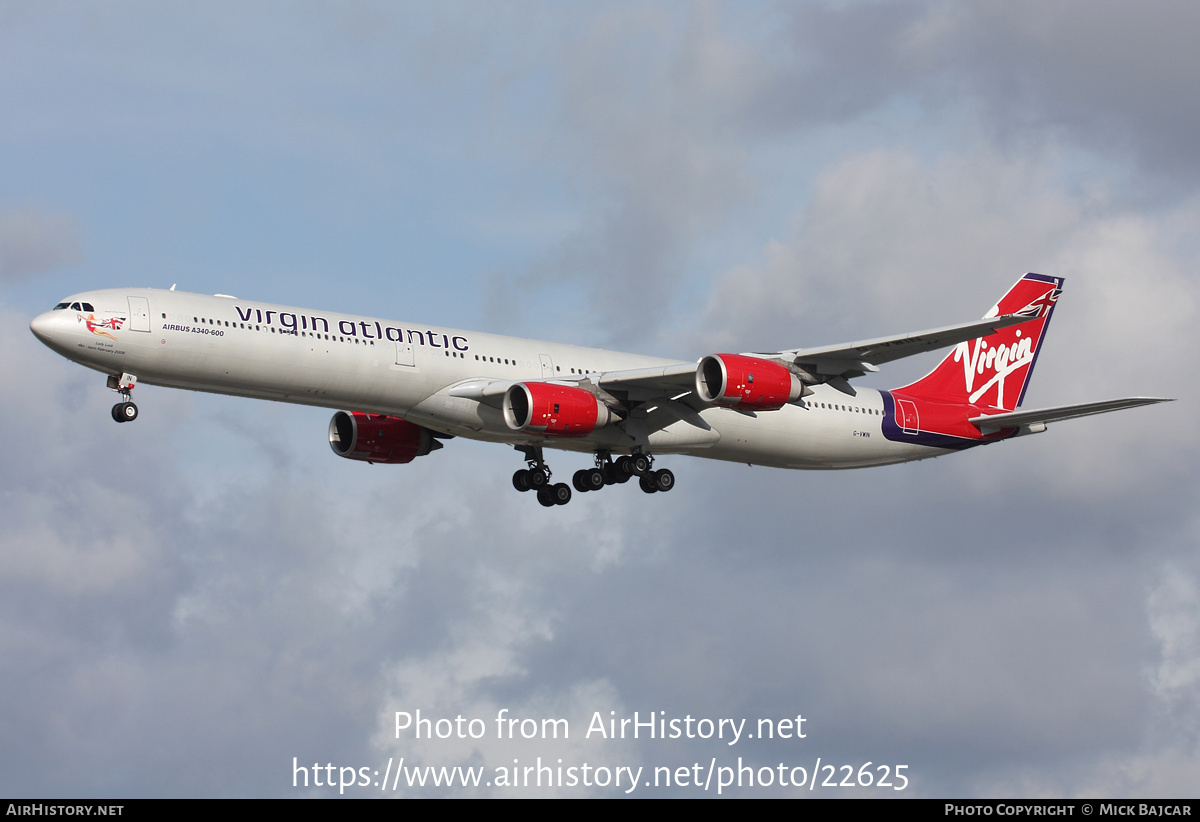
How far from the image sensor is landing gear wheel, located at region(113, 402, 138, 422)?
43844mm

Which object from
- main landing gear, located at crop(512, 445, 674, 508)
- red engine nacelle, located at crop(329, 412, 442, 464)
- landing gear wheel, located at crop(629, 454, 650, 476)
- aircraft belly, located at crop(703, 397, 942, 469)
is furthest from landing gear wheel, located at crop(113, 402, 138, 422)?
aircraft belly, located at crop(703, 397, 942, 469)

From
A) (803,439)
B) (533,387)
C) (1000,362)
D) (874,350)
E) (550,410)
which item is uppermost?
(1000,362)

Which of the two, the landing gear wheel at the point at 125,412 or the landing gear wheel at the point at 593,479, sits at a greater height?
the landing gear wheel at the point at 593,479

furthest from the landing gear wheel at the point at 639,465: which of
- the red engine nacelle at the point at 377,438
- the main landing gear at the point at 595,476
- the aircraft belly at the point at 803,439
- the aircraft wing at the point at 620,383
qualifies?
the red engine nacelle at the point at 377,438

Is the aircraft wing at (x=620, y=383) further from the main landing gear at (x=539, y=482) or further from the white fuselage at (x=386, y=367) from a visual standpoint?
the main landing gear at (x=539, y=482)

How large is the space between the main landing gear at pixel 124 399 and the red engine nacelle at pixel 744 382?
56.9 ft

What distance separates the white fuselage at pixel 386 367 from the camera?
43.8m

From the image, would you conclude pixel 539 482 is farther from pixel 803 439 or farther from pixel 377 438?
pixel 803 439

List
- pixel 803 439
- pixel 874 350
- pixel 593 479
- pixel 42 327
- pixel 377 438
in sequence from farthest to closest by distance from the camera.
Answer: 1. pixel 803 439
2. pixel 377 438
3. pixel 593 479
4. pixel 874 350
5. pixel 42 327

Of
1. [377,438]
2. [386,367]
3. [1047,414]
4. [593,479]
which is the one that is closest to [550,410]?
[386,367]

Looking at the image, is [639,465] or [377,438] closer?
[639,465]

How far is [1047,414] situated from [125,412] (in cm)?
3145

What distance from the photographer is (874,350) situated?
152 ft

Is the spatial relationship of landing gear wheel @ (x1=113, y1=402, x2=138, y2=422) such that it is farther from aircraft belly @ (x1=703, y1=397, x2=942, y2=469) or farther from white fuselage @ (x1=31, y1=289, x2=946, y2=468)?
aircraft belly @ (x1=703, y1=397, x2=942, y2=469)
